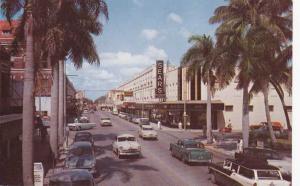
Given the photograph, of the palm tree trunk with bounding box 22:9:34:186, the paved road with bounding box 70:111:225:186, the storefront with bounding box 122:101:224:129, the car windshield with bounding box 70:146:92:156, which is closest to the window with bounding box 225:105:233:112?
the storefront with bounding box 122:101:224:129

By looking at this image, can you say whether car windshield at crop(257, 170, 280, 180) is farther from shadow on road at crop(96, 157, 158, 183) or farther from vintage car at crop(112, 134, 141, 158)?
vintage car at crop(112, 134, 141, 158)

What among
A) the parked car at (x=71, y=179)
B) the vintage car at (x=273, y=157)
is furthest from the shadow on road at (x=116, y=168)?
the vintage car at (x=273, y=157)

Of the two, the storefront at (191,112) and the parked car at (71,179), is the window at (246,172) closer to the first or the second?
the parked car at (71,179)

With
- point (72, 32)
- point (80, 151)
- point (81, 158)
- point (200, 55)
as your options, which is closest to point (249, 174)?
point (81, 158)

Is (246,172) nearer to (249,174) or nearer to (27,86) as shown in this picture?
(249,174)

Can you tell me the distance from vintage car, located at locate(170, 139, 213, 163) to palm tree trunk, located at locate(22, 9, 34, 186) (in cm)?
1502

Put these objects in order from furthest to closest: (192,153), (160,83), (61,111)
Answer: (160,83) < (61,111) < (192,153)

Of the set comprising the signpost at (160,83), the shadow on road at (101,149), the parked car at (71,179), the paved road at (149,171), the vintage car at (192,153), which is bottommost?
the paved road at (149,171)

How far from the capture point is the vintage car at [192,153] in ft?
97.3

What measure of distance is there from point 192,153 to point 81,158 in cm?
861

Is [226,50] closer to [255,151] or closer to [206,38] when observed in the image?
[206,38]

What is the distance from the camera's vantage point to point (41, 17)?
59.4ft

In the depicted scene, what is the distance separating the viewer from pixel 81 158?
25.0m
